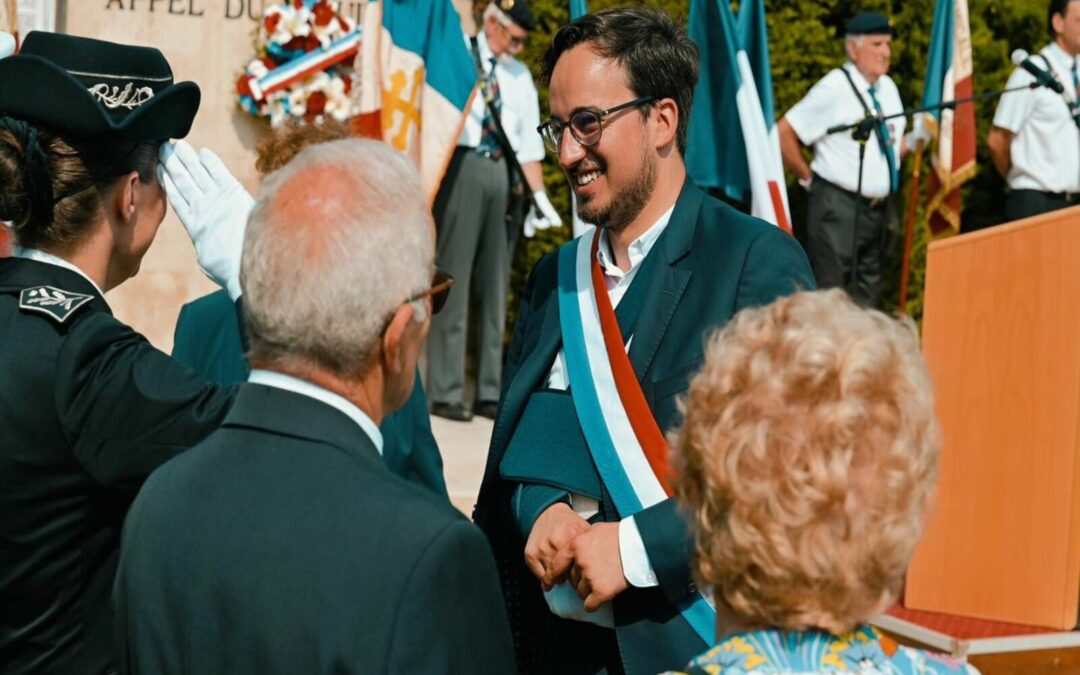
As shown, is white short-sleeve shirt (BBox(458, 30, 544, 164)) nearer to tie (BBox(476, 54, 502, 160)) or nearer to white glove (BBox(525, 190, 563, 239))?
tie (BBox(476, 54, 502, 160))

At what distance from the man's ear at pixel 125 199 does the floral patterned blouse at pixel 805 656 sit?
1.47 meters

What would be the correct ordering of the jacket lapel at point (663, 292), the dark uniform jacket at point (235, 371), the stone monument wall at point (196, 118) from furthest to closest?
the stone monument wall at point (196, 118)
the dark uniform jacket at point (235, 371)
the jacket lapel at point (663, 292)

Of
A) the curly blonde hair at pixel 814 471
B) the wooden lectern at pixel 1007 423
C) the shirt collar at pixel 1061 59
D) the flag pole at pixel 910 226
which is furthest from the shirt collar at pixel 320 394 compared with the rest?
the flag pole at pixel 910 226

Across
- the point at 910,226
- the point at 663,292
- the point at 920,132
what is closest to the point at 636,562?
the point at 663,292

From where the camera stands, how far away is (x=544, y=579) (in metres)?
2.92

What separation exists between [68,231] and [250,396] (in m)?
0.87

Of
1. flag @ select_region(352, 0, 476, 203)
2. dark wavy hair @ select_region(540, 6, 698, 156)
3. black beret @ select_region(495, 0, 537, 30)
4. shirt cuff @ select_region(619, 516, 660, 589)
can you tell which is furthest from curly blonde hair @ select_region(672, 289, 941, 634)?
black beret @ select_region(495, 0, 537, 30)

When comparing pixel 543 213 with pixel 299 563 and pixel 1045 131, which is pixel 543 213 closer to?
pixel 1045 131

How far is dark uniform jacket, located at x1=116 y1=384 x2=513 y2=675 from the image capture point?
1.75 m

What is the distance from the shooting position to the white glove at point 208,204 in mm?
2746

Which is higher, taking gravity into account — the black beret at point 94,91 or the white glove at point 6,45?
the white glove at point 6,45

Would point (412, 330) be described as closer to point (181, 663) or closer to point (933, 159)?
point (181, 663)

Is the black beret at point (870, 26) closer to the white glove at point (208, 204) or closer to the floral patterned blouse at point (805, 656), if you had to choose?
the white glove at point (208, 204)

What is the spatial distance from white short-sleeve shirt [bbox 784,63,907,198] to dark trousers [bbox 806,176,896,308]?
0.30 ft
